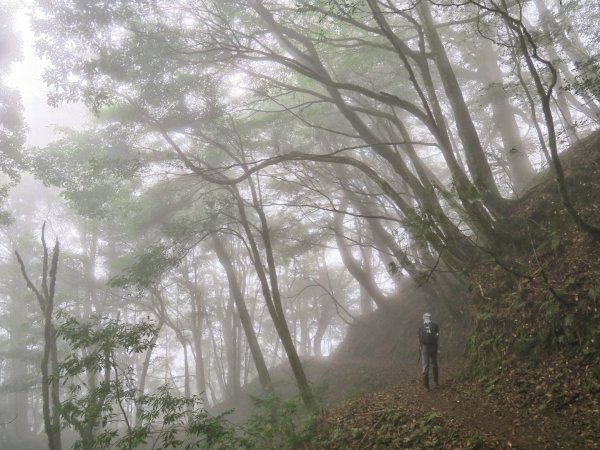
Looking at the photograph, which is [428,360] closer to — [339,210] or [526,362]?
[526,362]

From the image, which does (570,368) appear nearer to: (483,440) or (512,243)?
(483,440)

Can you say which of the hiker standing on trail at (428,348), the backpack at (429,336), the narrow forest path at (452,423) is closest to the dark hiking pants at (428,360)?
the hiker standing on trail at (428,348)

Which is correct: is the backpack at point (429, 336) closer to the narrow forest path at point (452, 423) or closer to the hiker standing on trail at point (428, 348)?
the hiker standing on trail at point (428, 348)

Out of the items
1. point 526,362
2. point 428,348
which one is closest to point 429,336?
point 428,348

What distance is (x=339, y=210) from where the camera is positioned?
13.3 metres

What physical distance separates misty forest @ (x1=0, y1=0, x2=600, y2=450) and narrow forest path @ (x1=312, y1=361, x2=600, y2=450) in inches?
1.6

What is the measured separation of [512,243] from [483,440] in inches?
204

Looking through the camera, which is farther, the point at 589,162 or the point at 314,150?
the point at 314,150

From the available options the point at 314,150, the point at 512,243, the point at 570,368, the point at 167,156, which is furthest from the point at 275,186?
the point at 570,368

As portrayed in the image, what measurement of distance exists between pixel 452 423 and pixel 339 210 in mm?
8253

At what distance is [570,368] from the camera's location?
19.1 feet

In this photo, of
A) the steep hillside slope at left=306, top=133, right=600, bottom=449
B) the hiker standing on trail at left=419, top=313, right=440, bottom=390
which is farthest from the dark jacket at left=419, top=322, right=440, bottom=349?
the steep hillside slope at left=306, top=133, right=600, bottom=449

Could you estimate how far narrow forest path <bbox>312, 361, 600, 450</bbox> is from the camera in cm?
497

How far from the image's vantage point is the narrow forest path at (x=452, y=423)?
4.97m
